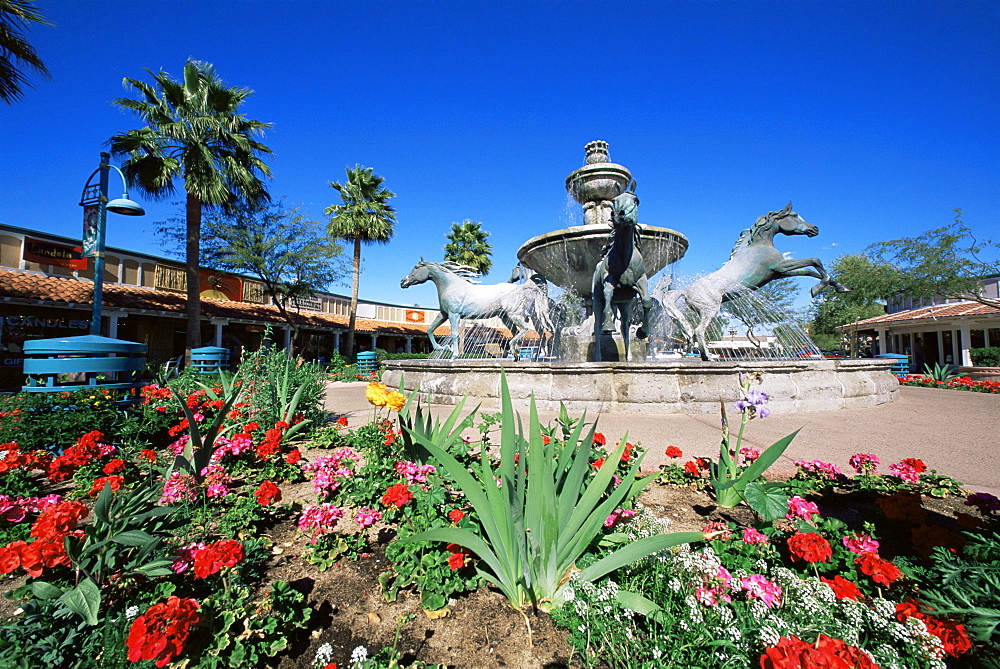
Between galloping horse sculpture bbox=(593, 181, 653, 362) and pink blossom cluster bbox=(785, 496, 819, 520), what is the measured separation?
4.38 m

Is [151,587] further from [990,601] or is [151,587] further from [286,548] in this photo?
[990,601]

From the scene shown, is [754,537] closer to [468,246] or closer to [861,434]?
[861,434]

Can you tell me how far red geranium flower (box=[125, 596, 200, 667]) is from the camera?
1045 mm

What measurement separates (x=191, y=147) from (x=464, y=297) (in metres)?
11.4

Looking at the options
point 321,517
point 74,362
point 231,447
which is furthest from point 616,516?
point 74,362

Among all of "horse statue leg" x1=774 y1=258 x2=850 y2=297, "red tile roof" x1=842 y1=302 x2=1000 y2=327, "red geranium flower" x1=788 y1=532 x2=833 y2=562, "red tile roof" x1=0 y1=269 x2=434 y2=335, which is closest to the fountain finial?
"horse statue leg" x1=774 y1=258 x2=850 y2=297

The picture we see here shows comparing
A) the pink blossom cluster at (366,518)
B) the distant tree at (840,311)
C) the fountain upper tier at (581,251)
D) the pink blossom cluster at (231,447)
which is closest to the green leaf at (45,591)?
the pink blossom cluster at (366,518)

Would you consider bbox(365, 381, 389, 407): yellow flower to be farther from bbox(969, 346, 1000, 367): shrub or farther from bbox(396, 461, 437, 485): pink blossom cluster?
bbox(969, 346, 1000, 367): shrub

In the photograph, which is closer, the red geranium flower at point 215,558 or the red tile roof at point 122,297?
the red geranium flower at point 215,558

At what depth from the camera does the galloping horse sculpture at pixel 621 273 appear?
566cm

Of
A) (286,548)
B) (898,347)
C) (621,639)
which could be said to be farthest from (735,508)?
(898,347)

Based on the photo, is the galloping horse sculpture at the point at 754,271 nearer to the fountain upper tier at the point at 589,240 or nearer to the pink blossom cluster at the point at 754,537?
the fountain upper tier at the point at 589,240

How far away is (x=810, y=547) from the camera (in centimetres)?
160

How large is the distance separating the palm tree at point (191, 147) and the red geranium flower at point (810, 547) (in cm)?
1653
